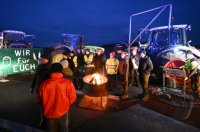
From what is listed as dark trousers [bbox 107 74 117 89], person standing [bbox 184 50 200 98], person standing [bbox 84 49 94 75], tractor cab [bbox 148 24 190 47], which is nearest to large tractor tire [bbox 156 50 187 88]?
tractor cab [bbox 148 24 190 47]

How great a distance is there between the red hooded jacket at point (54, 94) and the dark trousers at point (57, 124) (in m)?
0.11

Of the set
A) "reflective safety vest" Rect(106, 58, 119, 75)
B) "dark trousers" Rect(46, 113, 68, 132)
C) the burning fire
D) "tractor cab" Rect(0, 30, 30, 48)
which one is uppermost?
"tractor cab" Rect(0, 30, 30, 48)

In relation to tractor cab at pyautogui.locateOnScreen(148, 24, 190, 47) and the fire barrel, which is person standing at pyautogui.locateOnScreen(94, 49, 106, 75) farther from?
the fire barrel

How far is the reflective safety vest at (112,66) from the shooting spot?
33.4 ft

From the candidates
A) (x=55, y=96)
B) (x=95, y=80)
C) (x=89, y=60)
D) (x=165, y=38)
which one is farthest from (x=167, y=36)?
(x=55, y=96)

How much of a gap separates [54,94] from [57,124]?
64 cm

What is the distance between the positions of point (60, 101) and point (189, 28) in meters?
9.62

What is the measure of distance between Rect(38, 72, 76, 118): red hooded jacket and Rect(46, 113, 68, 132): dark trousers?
0.11 meters

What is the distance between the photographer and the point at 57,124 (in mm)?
3957

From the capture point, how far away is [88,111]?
21.6ft

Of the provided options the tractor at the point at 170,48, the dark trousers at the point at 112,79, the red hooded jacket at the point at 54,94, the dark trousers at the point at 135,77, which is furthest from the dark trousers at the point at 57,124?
the dark trousers at the point at 135,77

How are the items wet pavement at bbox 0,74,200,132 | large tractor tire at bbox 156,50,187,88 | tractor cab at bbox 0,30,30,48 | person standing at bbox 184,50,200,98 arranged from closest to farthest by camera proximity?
wet pavement at bbox 0,74,200,132, person standing at bbox 184,50,200,98, large tractor tire at bbox 156,50,187,88, tractor cab at bbox 0,30,30,48

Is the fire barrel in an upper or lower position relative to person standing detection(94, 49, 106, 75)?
lower

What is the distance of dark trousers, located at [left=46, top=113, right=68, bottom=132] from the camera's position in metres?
3.86
